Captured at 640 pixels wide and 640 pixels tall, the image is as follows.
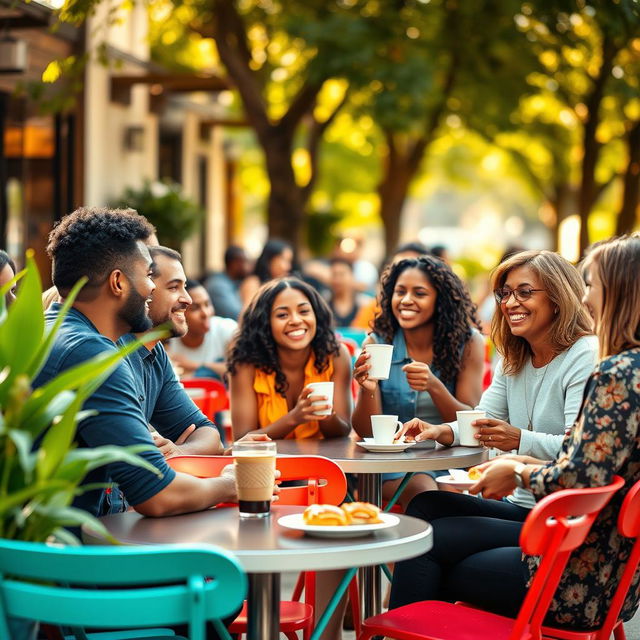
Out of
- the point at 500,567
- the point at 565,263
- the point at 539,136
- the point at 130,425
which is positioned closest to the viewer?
the point at 130,425

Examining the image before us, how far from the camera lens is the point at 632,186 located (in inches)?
675

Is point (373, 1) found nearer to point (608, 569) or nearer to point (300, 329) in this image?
point (300, 329)

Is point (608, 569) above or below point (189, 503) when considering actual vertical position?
below

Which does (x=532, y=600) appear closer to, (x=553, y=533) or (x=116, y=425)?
(x=553, y=533)

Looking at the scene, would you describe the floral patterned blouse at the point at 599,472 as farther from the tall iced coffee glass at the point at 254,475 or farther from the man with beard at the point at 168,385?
the man with beard at the point at 168,385

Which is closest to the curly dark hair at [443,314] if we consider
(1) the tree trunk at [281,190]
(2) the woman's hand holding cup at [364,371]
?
Answer: (2) the woman's hand holding cup at [364,371]

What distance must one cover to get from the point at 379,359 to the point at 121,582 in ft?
7.86

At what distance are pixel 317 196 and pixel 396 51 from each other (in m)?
16.9

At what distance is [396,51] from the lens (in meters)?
14.5

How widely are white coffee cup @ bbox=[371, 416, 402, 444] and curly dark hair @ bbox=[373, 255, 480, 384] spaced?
3.63 ft

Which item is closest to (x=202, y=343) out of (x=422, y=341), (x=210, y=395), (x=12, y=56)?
(x=210, y=395)

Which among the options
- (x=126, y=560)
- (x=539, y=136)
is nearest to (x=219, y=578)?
(x=126, y=560)

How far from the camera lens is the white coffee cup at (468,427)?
13.9 ft

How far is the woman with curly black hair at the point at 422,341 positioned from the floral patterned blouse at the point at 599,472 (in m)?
1.90
